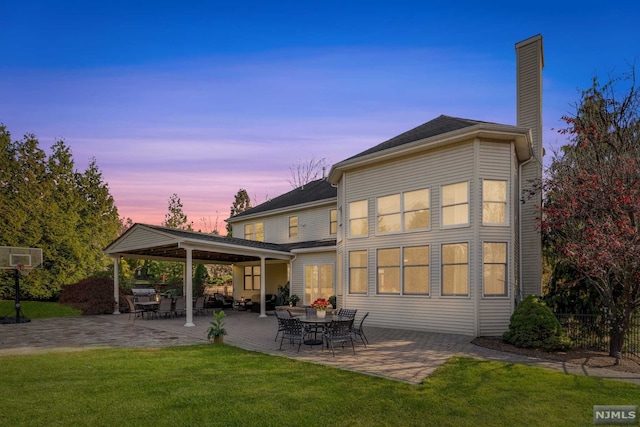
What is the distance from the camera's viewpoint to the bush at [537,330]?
33.2ft

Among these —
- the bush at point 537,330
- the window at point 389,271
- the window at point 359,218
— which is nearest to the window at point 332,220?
the window at point 359,218

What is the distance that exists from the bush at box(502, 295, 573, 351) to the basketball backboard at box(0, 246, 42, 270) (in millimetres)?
21019

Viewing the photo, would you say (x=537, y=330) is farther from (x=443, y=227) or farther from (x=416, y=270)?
(x=416, y=270)

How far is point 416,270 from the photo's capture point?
14375 mm

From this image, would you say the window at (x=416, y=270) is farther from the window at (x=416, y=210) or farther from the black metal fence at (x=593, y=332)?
the black metal fence at (x=593, y=332)

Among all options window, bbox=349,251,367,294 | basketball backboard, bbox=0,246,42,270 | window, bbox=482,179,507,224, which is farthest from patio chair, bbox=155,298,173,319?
window, bbox=482,179,507,224

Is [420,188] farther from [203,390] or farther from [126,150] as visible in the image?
[126,150]

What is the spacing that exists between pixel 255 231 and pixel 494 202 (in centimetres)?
1665

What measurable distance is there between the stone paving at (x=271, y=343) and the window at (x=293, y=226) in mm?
6977

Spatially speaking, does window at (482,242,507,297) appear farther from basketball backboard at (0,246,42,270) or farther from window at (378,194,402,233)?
basketball backboard at (0,246,42,270)

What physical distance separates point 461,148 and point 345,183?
518 cm

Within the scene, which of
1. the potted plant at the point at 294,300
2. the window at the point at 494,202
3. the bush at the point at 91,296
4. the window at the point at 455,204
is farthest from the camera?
the bush at the point at 91,296

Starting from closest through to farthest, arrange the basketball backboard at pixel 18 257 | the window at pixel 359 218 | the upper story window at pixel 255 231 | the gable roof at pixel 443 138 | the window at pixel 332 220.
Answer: the gable roof at pixel 443 138
the window at pixel 359 218
the basketball backboard at pixel 18 257
the window at pixel 332 220
the upper story window at pixel 255 231

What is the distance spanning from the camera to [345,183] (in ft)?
55.4
